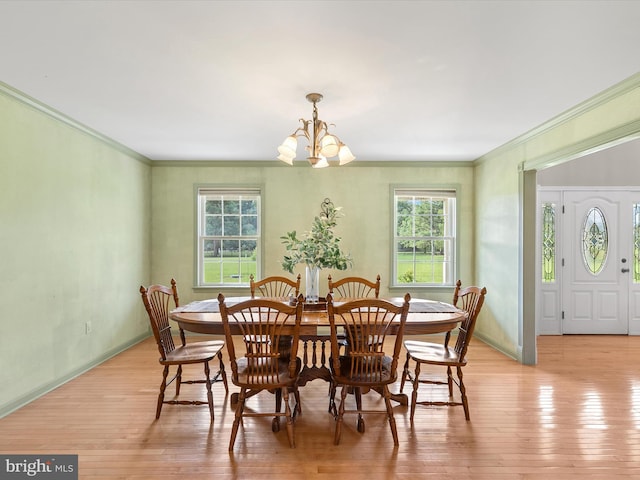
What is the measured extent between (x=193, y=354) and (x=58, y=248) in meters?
1.72

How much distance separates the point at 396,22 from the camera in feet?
6.49

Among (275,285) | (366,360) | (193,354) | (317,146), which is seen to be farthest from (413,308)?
(275,285)

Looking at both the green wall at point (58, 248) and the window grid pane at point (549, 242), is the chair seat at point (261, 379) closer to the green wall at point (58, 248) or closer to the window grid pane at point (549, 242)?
the green wall at point (58, 248)

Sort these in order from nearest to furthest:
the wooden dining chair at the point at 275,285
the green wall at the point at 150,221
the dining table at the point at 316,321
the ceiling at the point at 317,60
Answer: the ceiling at the point at 317,60
the dining table at the point at 316,321
the green wall at the point at 150,221
the wooden dining chair at the point at 275,285

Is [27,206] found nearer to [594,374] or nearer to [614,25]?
[614,25]

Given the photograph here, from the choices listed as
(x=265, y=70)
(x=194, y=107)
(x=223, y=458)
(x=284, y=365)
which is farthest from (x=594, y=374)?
(x=194, y=107)

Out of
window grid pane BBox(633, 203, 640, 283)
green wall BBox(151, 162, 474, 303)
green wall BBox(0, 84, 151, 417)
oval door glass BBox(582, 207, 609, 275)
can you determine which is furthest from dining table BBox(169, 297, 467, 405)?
window grid pane BBox(633, 203, 640, 283)

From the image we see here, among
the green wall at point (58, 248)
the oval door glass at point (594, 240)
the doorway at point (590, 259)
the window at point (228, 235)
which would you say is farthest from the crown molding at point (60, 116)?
the oval door glass at point (594, 240)

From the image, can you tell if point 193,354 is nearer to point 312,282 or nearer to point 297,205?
point 312,282

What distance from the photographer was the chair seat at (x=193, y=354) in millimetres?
2781

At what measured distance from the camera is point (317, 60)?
239 cm

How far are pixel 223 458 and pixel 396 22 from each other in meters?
2.72

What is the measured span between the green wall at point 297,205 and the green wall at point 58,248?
56 cm

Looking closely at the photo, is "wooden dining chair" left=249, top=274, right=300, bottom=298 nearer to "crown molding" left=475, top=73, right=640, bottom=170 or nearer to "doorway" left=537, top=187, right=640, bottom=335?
"crown molding" left=475, top=73, right=640, bottom=170
